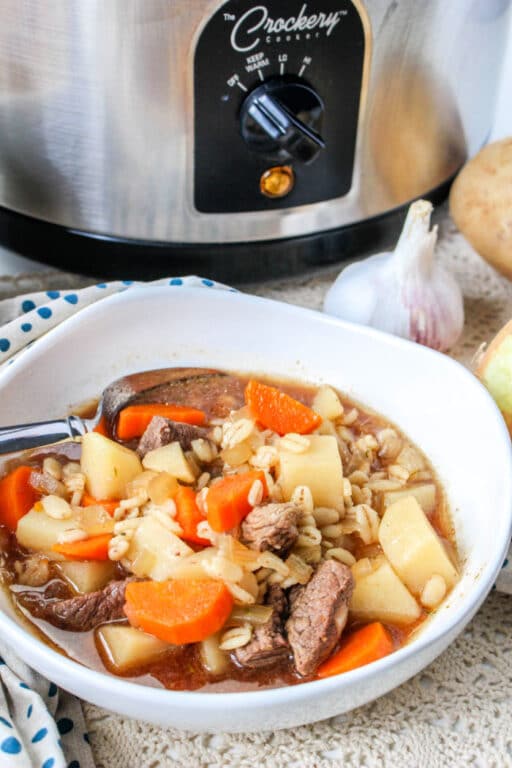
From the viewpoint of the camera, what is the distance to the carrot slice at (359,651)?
3.39ft

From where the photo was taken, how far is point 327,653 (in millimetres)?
1043

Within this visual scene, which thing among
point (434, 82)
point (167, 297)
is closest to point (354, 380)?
point (167, 297)

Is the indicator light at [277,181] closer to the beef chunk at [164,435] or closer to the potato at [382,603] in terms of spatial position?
the beef chunk at [164,435]

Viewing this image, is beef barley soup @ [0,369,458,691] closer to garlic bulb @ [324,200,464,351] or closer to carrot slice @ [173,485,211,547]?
carrot slice @ [173,485,211,547]

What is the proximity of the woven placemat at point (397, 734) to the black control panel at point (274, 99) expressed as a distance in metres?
0.76

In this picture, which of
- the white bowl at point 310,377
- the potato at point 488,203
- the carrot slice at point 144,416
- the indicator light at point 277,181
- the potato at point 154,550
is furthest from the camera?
the potato at point 488,203

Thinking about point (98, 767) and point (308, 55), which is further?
point (308, 55)

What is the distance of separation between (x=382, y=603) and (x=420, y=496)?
202 mm

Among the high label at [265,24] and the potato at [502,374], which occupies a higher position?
the high label at [265,24]

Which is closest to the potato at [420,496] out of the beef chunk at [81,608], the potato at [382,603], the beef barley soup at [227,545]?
the beef barley soup at [227,545]

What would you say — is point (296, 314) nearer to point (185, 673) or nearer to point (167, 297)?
point (167, 297)

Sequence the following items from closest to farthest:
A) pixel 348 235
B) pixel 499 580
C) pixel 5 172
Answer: pixel 499 580
pixel 5 172
pixel 348 235

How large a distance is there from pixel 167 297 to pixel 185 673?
58 centimetres

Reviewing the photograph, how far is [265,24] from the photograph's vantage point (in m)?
1.38
